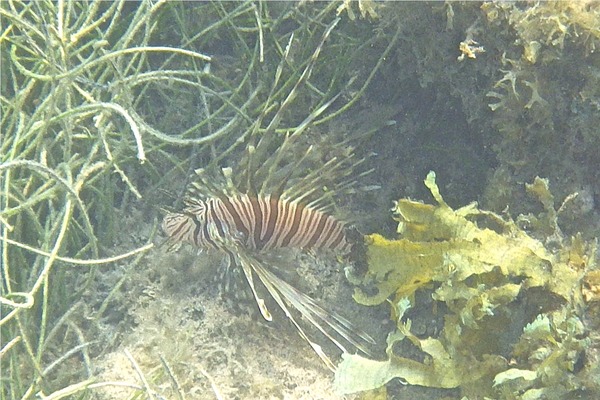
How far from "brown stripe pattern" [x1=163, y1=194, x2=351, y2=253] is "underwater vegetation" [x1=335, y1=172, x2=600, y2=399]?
0.31m

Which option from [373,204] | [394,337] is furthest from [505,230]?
[373,204]

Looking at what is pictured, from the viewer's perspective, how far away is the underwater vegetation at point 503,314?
5.51ft

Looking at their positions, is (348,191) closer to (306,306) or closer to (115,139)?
(306,306)

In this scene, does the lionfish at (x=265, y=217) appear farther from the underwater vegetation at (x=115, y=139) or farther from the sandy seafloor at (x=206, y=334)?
the sandy seafloor at (x=206, y=334)

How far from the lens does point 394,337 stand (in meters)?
1.90

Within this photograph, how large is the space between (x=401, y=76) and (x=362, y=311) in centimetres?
118

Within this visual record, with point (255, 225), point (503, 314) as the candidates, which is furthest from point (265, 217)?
point (503, 314)

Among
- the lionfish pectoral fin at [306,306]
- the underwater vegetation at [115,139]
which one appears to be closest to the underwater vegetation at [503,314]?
the lionfish pectoral fin at [306,306]

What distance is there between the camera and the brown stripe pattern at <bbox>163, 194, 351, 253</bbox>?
2.06m

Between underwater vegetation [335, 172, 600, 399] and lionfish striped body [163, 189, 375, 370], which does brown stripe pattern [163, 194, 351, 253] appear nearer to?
lionfish striped body [163, 189, 375, 370]

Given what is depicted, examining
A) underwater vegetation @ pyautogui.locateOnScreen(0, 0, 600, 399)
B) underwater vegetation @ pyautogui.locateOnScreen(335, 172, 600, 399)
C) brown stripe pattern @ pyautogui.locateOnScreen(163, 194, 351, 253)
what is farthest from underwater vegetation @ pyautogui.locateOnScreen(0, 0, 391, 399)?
underwater vegetation @ pyautogui.locateOnScreen(335, 172, 600, 399)

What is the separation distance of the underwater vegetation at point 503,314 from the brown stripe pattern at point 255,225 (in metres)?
0.31

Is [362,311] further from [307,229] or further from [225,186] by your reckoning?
[225,186]

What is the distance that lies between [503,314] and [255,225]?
3.25 feet
